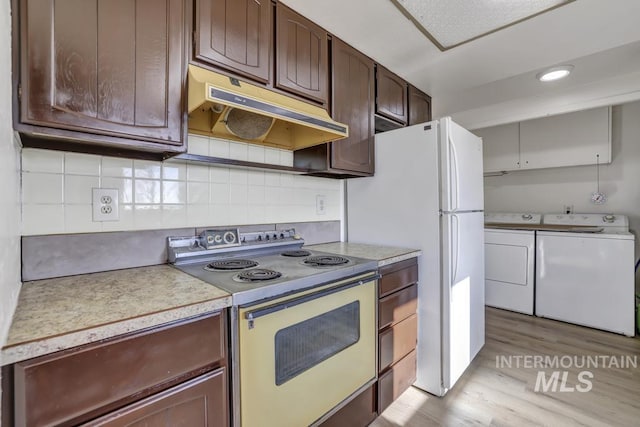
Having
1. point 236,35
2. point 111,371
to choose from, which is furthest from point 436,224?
point 111,371

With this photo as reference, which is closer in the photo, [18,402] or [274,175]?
[18,402]

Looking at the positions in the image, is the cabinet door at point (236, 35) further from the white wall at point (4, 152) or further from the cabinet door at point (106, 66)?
the white wall at point (4, 152)

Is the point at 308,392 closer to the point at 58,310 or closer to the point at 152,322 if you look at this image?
the point at 152,322

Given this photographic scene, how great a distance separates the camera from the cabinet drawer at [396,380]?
5.22ft

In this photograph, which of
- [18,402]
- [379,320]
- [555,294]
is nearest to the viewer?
[18,402]

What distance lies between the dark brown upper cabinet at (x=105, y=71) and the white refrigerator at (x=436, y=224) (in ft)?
4.35

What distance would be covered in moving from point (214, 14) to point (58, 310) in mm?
1223

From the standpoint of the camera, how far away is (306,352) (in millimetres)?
1181

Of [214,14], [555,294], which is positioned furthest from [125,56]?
[555,294]

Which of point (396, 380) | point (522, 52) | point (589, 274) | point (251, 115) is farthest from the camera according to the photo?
point (589, 274)

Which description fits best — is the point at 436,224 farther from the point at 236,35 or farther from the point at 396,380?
the point at 236,35

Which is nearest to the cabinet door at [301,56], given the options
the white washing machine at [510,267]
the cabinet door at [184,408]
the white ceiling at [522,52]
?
the white ceiling at [522,52]

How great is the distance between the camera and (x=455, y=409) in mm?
1663

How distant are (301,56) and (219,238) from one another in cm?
109
